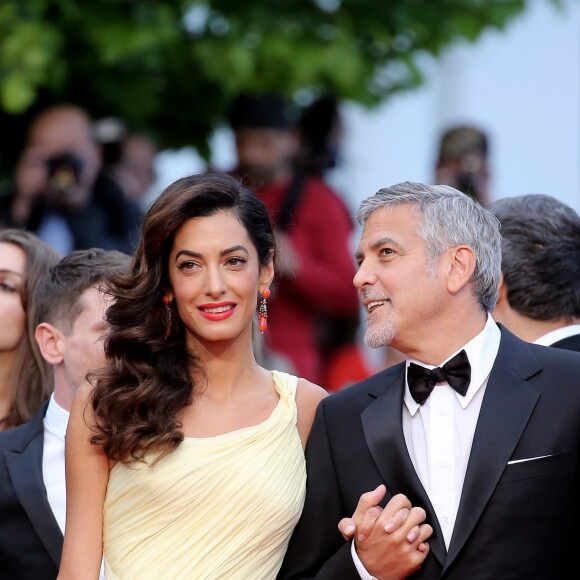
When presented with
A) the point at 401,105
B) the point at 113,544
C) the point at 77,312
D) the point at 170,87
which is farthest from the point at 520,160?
the point at 113,544

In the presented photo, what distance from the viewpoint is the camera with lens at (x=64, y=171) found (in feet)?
24.8

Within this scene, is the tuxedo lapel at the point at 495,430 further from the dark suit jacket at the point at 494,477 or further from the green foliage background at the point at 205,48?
the green foliage background at the point at 205,48

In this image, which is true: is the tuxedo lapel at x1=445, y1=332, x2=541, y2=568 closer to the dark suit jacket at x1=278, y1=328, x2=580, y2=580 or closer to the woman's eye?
the dark suit jacket at x1=278, y1=328, x2=580, y2=580

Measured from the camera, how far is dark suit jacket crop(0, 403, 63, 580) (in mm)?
4848

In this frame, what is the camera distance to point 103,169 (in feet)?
28.0

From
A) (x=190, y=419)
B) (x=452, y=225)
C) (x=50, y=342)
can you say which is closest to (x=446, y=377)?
(x=452, y=225)

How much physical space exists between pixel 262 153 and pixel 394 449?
345 cm

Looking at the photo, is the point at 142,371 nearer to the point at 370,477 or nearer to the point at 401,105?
the point at 370,477

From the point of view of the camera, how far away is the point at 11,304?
5699mm

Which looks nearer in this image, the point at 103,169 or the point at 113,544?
the point at 113,544

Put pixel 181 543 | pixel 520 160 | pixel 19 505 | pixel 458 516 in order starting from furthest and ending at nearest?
pixel 520 160
pixel 19 505
pixel 181 543
pixel 458 516

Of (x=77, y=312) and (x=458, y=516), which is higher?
(x=77, y=312)

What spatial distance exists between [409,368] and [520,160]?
842 centimetres

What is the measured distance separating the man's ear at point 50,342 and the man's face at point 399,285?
1.29 metres
